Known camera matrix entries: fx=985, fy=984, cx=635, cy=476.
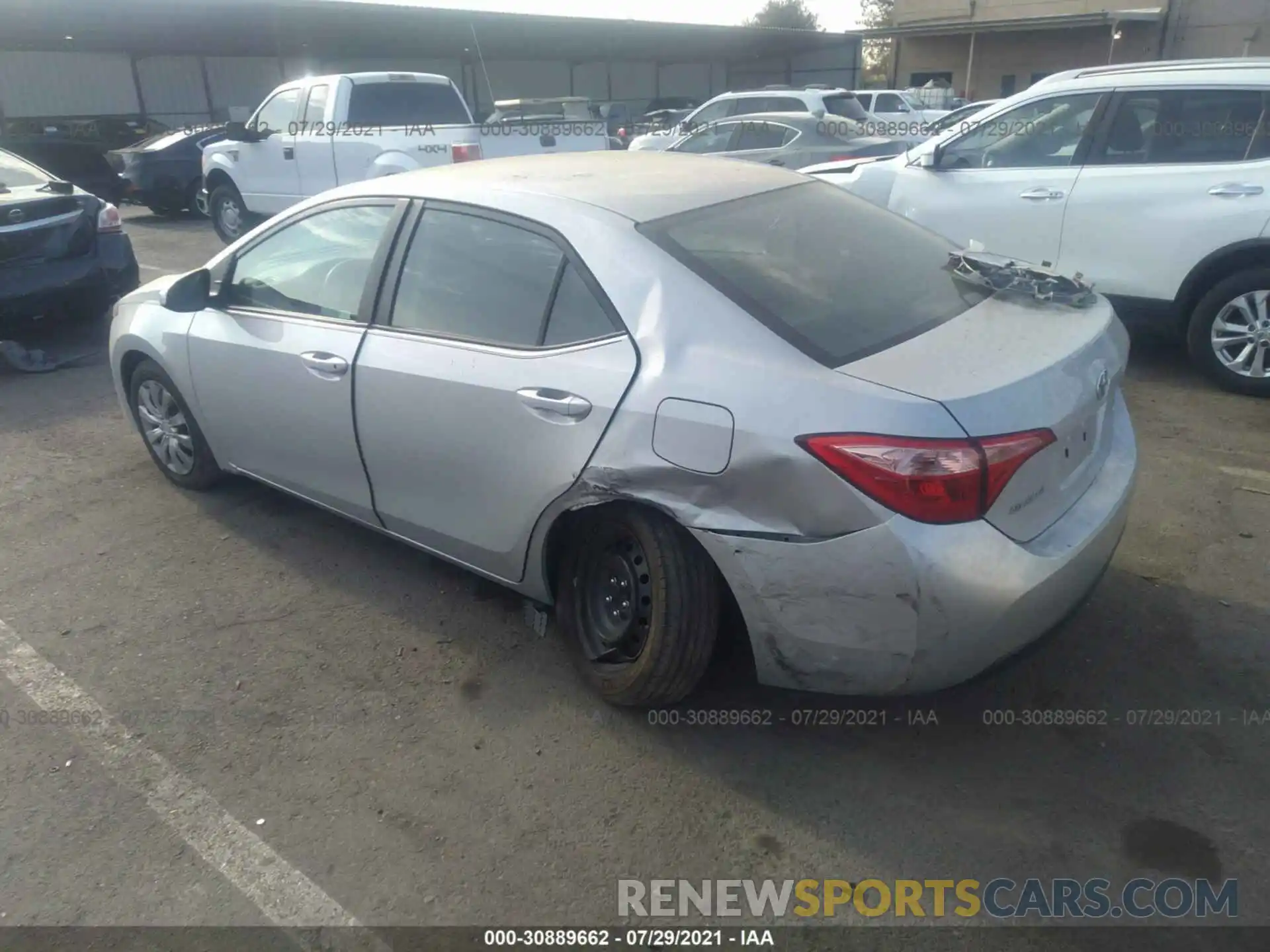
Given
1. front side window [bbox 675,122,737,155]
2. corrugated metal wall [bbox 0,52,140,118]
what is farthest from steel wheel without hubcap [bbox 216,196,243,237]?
corrugated metal wall [bbox 0,52,140,118]

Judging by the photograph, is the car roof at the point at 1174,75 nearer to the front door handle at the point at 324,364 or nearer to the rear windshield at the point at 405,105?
the front door handle at the point at 324,364

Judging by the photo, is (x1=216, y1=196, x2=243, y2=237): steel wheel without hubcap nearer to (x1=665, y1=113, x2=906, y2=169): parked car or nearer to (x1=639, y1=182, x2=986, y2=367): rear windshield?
(x1=665, y1=113, x2=906, y2=169): parked car

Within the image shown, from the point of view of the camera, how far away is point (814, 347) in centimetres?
274

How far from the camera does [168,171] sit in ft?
49.5

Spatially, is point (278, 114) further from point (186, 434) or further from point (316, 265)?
point (316, 265)

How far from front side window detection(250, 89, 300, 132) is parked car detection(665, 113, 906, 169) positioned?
4.79 m

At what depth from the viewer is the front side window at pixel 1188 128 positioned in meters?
5.61

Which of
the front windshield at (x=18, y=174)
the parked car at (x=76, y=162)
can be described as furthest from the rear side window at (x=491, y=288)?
the parked car at (x=76, y=162)

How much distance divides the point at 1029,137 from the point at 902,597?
512 centimetres

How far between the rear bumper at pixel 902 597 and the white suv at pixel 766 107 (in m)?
12.1

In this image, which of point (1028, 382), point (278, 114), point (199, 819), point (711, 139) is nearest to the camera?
point (1028, 382)

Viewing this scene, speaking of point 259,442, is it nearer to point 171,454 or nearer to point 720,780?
point 171,454

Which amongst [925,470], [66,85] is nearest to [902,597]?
[925,470]

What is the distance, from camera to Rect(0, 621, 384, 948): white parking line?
8.26 ft
